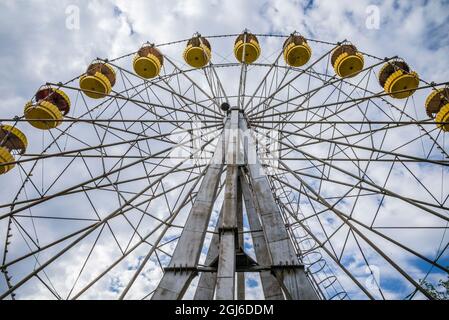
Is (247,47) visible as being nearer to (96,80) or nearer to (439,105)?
(96,80)

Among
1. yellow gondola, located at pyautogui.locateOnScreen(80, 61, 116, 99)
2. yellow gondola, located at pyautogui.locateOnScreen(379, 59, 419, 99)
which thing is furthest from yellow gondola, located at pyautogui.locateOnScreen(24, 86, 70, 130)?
yellow gondola, located at pyautogui.locateOnScreen(379, 59, 419, 99)

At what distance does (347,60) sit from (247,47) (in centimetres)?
445

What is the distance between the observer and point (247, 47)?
14.4m

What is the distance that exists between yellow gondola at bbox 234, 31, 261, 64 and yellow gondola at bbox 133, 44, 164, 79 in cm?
374

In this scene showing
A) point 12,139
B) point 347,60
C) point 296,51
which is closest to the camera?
point 12,139

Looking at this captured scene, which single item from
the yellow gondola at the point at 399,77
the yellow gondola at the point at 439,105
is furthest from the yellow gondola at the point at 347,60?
the yellow gondola at the point at 439,105

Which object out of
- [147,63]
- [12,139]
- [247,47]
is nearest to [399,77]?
[247,47]

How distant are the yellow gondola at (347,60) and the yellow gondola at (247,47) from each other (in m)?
3.55

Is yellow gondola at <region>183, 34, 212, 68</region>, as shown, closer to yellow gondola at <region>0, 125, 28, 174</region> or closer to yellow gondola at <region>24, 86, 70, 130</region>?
yellow gondola at <region>24, 86, 70, 130</region>

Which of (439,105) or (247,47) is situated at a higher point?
(247,47)

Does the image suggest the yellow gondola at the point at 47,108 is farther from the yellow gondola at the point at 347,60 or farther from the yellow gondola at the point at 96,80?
the yellow gondola at the point at 347,60
